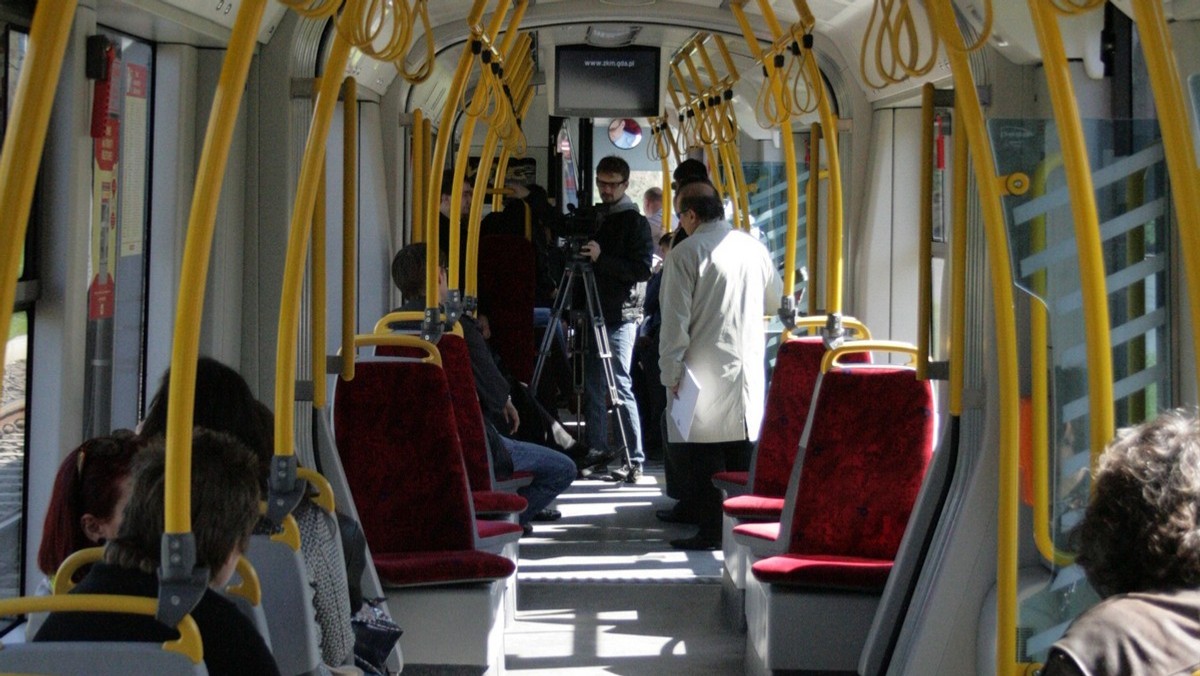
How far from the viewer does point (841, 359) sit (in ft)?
17.7

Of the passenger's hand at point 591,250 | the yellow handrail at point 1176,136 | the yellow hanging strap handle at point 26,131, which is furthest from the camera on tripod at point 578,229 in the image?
the yellow hanging strap handle at point 26,131

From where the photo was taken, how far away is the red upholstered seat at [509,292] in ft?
27.0

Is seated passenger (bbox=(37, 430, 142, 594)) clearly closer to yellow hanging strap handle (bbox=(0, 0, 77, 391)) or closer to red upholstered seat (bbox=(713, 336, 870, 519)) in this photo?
yellow hanging strap handle (bbox=(0, 0, 77, 391))

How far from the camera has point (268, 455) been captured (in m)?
3.03

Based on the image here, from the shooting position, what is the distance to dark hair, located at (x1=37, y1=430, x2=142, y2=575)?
272 cm

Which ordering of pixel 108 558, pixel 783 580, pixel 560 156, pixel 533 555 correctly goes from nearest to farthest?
pixel 108 558, pixel 783 580, pixel 533 555, pixel 560 156

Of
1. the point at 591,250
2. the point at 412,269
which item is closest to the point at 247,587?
the point at 412,269

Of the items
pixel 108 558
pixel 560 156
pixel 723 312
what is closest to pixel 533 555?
pixel 723 312

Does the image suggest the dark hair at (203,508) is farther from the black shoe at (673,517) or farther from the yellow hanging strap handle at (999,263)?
the black shoe at (673,517)

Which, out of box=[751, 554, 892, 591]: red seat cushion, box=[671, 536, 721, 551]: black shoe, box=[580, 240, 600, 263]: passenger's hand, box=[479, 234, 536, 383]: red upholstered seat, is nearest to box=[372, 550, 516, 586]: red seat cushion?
box=[751, 554, 892, 591]: red seat cushion

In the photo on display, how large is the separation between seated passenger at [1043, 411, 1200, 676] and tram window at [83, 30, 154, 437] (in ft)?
7.65

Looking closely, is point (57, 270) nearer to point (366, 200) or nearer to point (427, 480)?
point (427, 480)

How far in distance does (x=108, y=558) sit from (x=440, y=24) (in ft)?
15.3

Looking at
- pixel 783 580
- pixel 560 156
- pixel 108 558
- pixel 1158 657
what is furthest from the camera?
pixel 560 156
